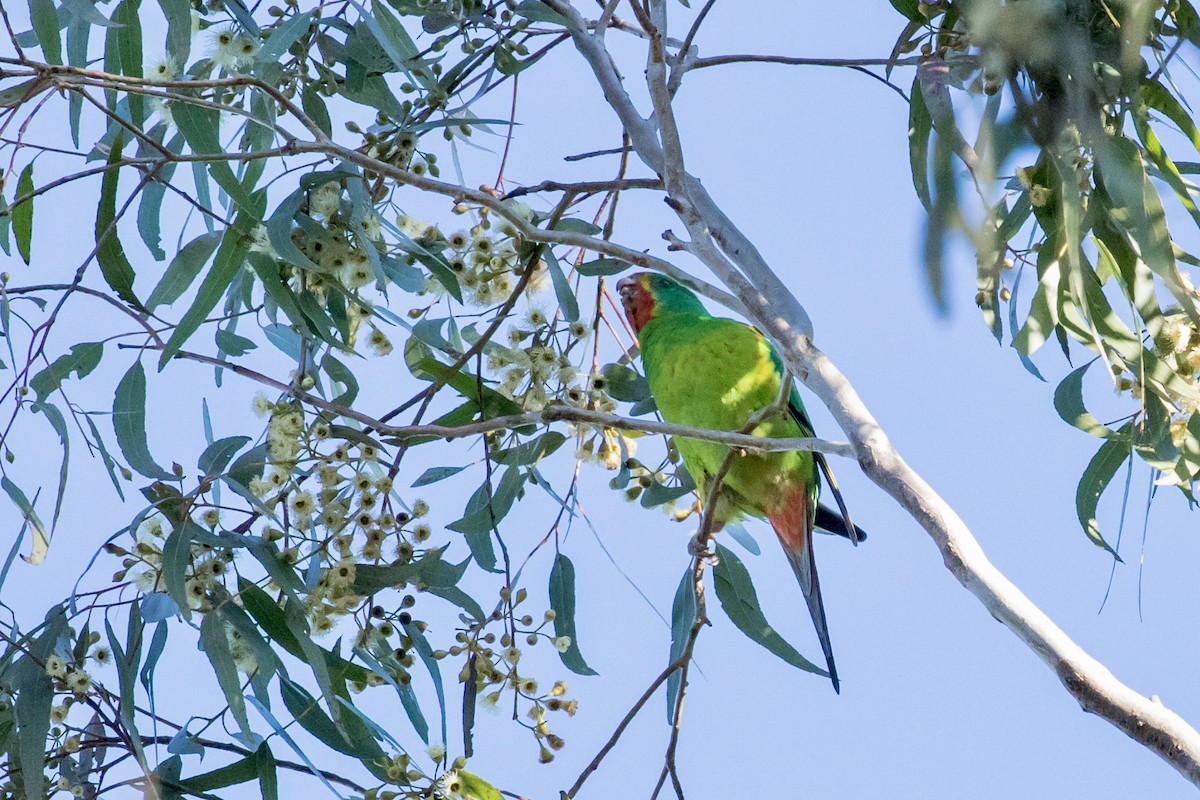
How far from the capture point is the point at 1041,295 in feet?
6.28

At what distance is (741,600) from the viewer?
8.95 feet

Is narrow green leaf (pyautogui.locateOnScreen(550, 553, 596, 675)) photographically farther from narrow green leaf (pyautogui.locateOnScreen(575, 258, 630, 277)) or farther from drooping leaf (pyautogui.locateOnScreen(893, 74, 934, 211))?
drooping leaf (pyautogui.locateOnScreen(893, 74, 934, 211))

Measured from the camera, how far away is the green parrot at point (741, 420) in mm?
3070

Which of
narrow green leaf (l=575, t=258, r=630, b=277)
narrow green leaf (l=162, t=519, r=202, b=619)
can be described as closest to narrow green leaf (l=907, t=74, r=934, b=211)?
narrow green leaf (l=575, t=258, r=630, b=277)

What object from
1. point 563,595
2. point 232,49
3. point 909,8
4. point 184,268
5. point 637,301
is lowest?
point 563,595

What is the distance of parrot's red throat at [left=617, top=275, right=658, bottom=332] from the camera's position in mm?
3601

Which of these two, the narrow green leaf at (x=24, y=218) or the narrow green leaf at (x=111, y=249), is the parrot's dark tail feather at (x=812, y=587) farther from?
the narrow green leaf at (x=24, y=218)

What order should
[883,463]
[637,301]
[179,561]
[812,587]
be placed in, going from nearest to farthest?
[883,463], [179,561], [812,587], [637,301]

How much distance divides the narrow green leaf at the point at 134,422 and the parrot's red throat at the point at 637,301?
163 cm

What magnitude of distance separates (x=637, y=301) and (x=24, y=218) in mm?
1798

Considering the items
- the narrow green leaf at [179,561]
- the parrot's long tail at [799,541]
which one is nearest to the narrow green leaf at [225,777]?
the narrow green leaf at [179,561]

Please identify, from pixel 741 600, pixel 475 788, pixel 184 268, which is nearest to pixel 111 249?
pixel 184 268

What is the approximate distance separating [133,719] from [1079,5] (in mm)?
1803

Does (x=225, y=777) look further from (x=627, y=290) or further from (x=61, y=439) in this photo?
(x=627, y=290)
